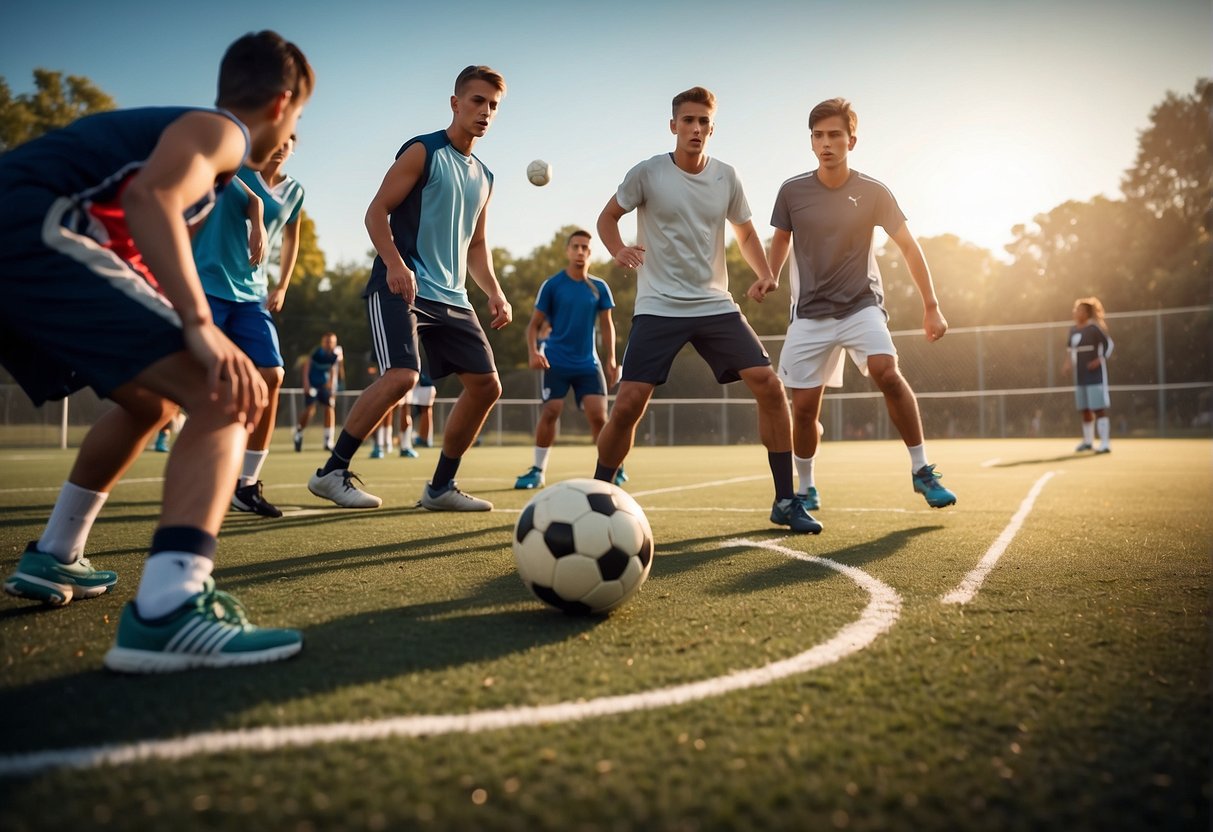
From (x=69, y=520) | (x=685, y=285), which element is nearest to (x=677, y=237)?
(x=685, y=285)

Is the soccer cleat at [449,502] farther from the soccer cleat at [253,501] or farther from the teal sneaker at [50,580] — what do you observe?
the teal sneaker at [50,580]

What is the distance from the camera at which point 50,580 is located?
9.33ft

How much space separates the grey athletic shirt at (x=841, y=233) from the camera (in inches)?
213

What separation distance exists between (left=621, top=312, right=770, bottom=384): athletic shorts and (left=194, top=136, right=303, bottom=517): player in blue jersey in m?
2.07

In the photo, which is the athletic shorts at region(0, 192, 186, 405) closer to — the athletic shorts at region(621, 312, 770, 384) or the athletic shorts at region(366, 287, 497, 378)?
the athletic shorts at region(366, 287, 497, 378)

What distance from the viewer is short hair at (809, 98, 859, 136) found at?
17.1ft

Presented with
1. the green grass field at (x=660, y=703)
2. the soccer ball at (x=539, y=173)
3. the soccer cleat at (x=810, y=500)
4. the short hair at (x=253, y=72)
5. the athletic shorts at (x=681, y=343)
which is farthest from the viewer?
the soccer ball at (x=539, y=173)

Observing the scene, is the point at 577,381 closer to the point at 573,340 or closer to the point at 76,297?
the point at 573,340

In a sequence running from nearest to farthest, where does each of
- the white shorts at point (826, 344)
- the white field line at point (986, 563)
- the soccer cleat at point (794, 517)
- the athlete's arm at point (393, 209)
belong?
the white field line at point (986, 563) < the soccer cleat at point (794, 517) < the athlete's arm at point (393, 209) < the white shorts at point (826, 344)

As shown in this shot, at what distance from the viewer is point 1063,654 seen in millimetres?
2211

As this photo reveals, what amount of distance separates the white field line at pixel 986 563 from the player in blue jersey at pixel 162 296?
208 cm

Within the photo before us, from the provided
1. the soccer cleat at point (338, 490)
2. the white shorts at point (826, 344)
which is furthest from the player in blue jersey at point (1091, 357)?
the soccer cleat at point (338, 490)

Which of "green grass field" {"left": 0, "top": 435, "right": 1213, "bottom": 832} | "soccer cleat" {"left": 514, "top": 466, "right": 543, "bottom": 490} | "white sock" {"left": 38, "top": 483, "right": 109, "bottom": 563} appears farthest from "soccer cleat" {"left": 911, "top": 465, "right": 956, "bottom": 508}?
"white sock" {"left": 38, "top": 483, "right": 109, "bottom": 563}

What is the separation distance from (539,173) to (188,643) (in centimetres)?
874
